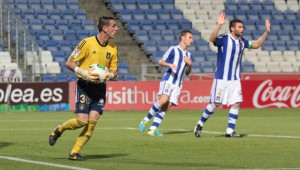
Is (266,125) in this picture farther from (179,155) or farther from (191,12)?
(191,12)

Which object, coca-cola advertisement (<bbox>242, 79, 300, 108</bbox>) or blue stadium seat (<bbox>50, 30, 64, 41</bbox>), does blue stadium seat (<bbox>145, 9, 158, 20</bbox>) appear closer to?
blue stadium seat (<bbox>50, 30, 64, 41</bbox>)

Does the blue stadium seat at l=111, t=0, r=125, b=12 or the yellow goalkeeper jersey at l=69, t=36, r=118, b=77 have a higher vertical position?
the blue stadium seat at l=111, t=0, r=125, b=12

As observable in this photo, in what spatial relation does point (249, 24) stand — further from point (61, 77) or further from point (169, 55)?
point (169, 55)

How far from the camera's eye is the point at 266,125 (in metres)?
22.7

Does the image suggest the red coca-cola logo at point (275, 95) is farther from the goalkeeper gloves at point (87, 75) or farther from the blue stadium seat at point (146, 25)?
the goalkeeper gloves at point (87, 75)

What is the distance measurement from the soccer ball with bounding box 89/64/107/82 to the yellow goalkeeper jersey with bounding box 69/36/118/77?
10.7 inches

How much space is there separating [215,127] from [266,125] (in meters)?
1.58

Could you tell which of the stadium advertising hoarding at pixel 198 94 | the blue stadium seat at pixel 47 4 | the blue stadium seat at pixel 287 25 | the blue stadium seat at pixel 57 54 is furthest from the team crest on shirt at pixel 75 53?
the blue stadium seat at pixel 287 25

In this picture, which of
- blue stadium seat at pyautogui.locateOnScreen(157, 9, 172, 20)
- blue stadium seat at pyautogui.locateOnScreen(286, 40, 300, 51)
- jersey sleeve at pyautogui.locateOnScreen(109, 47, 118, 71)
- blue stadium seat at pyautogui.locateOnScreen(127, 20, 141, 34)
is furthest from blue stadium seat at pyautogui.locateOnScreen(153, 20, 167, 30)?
jersey sleeve at pyautogui.locateOnScreen(109, 47, 118, 71)

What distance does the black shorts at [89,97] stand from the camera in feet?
41.2

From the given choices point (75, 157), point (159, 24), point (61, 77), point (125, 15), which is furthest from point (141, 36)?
point (75, 157)

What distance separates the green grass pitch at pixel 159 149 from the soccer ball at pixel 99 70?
1.15 m

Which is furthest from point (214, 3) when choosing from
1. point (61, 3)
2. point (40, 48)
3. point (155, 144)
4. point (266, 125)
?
point (155, 144)

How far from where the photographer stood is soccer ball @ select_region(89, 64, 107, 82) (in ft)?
40.2
